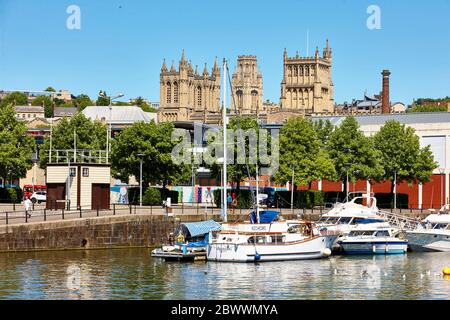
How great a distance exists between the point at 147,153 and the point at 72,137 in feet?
63.4

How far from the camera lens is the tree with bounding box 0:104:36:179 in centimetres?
9844

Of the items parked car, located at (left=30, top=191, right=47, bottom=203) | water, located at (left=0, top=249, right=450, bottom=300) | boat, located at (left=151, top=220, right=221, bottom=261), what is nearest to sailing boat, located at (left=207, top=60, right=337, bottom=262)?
water, located at (left=0, top=249, right=450, bottom=300)

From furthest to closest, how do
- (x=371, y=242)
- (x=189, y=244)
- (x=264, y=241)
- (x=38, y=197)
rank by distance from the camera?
(x=38, y=197) → (x=371, y=242) → (x=189, y=244) → (x=264, y=241)

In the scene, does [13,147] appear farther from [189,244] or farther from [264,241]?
[264,241]

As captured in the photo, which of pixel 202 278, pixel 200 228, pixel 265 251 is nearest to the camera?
pixel 202 278

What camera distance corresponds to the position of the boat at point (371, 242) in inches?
2992

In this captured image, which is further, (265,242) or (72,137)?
(72,137)

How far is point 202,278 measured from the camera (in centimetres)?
5719

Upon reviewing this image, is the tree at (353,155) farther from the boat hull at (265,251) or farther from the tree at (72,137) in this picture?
the boat hull at (265,251)

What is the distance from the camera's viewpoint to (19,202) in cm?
9481
